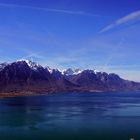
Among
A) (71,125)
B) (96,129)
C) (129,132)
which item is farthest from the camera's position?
(71,125)

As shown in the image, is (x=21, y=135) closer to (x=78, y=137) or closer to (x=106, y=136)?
(x=78, y=137)

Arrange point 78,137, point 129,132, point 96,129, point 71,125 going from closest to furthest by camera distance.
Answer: point 78,137
point 129,132
point 96,129
point 71,125

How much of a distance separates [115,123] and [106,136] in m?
18.4

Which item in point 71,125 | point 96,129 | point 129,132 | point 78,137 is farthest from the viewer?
point 71,125

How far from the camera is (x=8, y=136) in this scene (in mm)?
65562

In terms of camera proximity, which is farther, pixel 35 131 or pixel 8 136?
pixel 35 131

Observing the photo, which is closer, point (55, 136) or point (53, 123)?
point (55, 136)

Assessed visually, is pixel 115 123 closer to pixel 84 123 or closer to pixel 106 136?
pixel 84 123

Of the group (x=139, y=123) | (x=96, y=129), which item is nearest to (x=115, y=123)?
(x=139, y=123)

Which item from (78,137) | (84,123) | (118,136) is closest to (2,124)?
(84,123)

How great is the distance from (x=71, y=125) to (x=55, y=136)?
1459cm

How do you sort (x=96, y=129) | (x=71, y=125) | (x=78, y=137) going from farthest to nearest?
1. (x=71, y=125)
2. (x=96, y=129)
3. (x=78, y=137)

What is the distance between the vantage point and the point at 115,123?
82438mm

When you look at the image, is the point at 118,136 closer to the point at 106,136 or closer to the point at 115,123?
the point at 106,136
